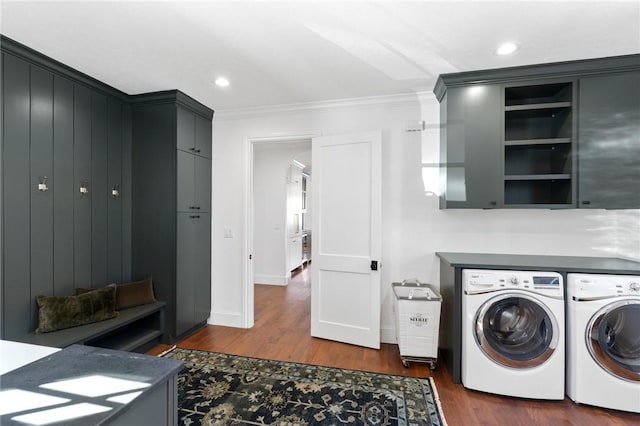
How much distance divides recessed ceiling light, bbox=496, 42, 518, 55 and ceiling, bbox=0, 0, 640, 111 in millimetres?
38

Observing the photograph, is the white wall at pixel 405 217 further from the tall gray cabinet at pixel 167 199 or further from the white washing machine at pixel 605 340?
the white washing machine at pixel 605 340

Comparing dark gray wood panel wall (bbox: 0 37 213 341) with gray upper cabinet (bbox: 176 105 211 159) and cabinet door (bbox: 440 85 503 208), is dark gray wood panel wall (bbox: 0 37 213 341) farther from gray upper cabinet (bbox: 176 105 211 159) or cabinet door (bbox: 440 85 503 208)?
cabinet door (bbox: 440 85 503 208)

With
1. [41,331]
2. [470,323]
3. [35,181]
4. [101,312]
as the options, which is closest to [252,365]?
[101,312]

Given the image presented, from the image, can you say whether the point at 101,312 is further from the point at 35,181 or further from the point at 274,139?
the point at 274,139

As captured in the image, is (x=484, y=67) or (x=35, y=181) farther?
(x=484, y=67)

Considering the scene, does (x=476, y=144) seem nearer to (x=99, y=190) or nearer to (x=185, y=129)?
(x=185, y=129)

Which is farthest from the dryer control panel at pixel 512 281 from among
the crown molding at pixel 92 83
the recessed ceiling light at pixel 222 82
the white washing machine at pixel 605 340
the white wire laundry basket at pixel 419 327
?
the crown molding at pixel 92 83

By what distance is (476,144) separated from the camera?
2484 millimetres

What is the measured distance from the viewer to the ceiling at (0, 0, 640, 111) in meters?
1.68

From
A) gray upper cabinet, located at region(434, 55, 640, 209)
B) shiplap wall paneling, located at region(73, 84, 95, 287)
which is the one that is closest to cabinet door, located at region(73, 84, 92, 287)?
shiplap wall paneling, located at region(73, 84, 95, 287)

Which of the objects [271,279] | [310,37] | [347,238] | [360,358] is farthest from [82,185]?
[271,279]

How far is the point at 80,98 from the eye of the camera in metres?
2.52

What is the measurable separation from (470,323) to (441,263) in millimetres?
691

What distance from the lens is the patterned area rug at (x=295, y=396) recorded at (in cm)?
187
